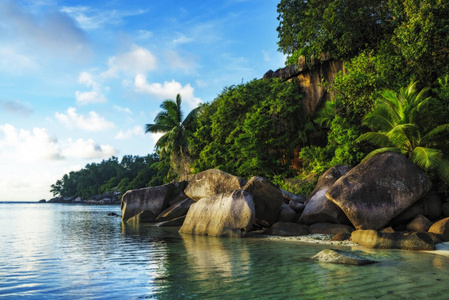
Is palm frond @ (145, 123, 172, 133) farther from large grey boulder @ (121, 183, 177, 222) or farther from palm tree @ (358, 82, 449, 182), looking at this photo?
palm tree @ (358, 82, 449, 182)

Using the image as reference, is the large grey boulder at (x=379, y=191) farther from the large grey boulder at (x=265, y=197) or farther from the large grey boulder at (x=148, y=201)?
the large grey boulder at (x=148, y=201)

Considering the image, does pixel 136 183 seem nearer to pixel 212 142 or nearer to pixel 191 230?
Result: pixel 212 142

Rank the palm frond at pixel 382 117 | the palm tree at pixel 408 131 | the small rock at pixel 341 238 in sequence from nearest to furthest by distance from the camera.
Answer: the small rock at pixel 341 238
the palm tree at pixel 408 131
the palm frond at pixel 382 117

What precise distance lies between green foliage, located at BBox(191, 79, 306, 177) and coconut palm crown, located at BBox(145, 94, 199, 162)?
4759mm

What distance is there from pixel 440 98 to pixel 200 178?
11161 millimetres

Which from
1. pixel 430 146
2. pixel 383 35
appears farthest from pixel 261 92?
pixel 430 146

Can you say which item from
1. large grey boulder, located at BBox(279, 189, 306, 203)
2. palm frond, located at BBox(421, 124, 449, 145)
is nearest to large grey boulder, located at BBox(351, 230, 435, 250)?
palm frond, located at BBox(421, 124, 449, 145)

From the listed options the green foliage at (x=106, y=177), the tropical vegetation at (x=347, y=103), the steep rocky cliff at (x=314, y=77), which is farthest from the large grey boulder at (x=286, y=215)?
the green foliage at (x=106, y=177)

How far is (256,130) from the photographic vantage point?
2291 centimetres

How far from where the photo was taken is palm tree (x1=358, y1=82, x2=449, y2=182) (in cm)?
1386

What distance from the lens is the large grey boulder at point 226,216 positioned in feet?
42.6

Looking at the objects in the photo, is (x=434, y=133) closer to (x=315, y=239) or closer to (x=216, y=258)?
(x=315, y=239)

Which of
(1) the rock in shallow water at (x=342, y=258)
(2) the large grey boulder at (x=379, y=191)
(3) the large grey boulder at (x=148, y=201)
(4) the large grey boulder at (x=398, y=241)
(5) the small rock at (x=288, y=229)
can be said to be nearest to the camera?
(1) the rock in shallow water at (x=342, y=258)

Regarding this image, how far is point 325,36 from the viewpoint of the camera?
21.0 m
